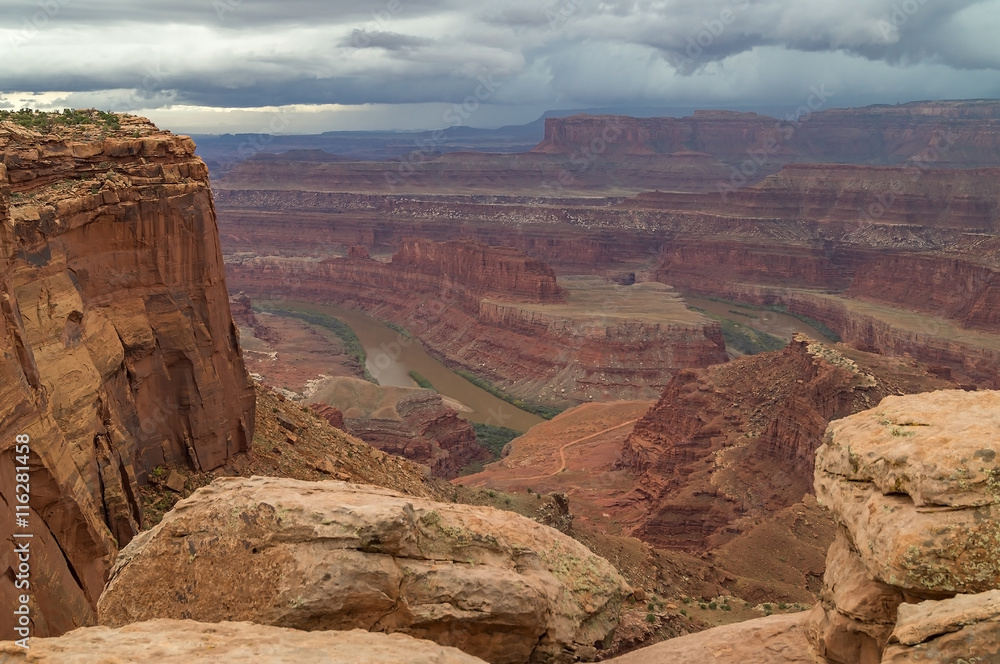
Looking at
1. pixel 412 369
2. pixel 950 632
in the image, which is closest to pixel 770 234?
pixel 412 369

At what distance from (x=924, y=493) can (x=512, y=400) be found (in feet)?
240

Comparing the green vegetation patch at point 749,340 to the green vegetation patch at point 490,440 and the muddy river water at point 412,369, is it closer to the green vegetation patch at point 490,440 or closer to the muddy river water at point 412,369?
the muddy river water at point 412,369

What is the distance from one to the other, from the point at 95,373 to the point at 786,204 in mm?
158927

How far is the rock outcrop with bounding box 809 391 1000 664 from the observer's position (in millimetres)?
7504

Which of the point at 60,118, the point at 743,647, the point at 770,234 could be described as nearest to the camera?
the point at 743,647

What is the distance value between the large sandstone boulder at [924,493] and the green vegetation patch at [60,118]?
17939 mm

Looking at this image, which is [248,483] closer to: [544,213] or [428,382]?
[428,382]

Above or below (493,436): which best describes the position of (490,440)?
above

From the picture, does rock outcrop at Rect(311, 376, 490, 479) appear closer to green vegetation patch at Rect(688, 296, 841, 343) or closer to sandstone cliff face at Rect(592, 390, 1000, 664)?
sandstone cliff face at Rect(592, 390, 1000, 664)

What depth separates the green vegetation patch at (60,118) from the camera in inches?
727

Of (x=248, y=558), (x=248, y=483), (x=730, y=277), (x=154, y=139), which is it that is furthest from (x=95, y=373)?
(x=730, y=277)

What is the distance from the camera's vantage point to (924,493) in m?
8.42

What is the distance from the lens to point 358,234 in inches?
6511

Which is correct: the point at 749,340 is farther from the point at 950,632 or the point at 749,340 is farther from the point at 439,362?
the point at 950,632
